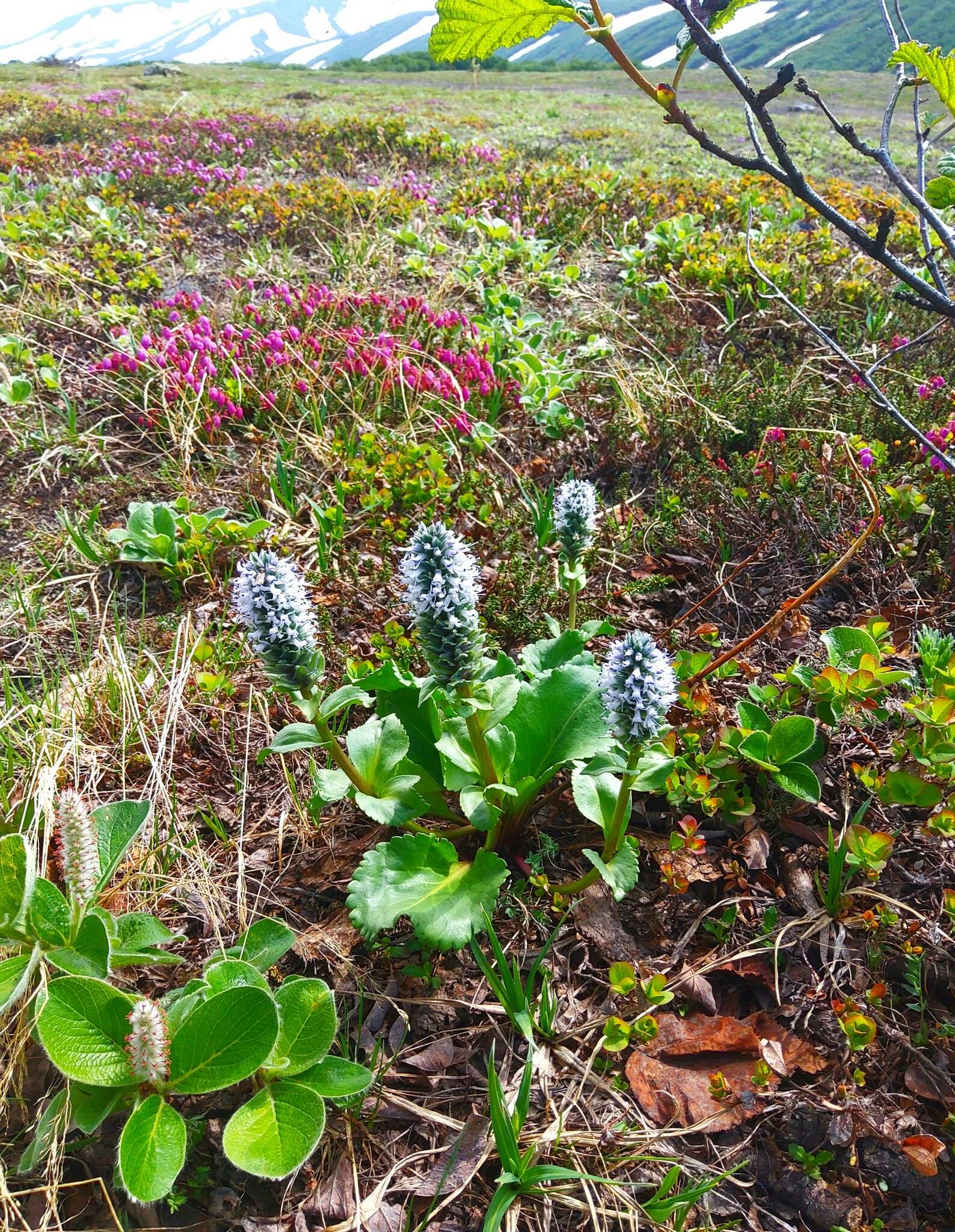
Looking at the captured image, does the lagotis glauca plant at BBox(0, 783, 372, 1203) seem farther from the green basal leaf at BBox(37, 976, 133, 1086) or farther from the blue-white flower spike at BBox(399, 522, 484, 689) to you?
the blue-white flower spike at BBox(399, 522, 484, 689)

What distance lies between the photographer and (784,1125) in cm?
193

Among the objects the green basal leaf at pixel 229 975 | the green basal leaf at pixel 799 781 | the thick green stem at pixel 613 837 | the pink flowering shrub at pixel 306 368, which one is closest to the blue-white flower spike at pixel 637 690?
the thick green stem at pixel 613 837

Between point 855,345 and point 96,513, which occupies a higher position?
point 855,345

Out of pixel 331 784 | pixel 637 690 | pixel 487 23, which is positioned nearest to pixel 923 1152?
pixel 637 690

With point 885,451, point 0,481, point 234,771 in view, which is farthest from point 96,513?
point 885,451

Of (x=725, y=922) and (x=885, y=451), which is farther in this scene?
(x=885, y=451)

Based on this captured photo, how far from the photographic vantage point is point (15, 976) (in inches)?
78.6

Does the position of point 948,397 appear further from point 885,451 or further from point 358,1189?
point 358,1189

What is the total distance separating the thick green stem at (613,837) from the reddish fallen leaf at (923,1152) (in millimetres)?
974

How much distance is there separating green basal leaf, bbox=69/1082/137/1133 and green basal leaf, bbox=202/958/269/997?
30cm

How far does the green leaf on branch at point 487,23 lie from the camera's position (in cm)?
138

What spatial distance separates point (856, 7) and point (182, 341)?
685 ft

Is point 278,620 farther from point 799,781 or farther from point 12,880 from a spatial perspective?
point 799,781

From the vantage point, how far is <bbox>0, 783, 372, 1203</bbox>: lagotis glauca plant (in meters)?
1.79
